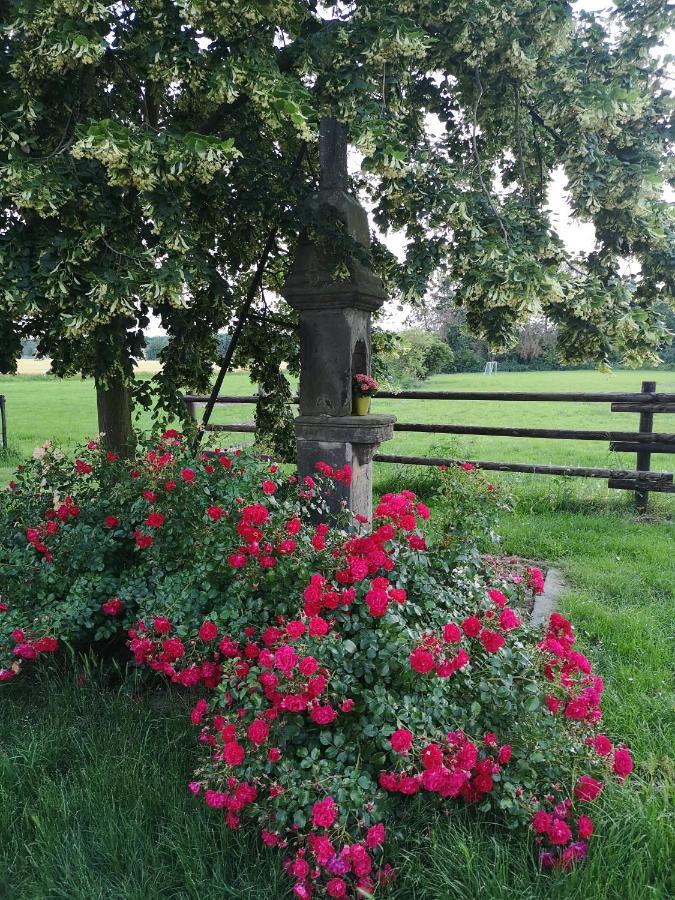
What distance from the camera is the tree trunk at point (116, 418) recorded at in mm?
3877

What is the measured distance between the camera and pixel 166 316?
10.8 ft

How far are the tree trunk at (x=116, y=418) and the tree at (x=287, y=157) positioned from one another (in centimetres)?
1

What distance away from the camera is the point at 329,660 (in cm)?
172

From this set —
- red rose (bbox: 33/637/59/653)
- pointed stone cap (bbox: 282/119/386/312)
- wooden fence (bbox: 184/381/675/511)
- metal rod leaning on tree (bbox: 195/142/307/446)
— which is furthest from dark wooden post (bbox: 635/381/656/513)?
red rose (bbox: 33/637/59/653)

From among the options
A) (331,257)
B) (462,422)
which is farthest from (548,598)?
(462,422)

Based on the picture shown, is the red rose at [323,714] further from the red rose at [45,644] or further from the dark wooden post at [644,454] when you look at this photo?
the dark wooden post at [644,454]

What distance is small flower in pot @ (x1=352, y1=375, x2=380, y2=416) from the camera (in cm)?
357

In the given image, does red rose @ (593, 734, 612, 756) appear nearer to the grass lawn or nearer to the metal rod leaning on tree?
the grass lawn

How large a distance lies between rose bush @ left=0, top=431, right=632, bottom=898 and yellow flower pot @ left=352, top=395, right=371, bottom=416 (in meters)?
1.07

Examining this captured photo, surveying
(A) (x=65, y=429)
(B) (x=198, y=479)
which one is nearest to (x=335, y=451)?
(B) (x=198, y=479)

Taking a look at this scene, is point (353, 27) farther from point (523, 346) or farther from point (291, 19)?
point (523, 346)

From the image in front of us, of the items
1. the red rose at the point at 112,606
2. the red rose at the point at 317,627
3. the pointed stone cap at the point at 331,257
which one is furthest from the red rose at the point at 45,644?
the pointed stone cap at the point at 331,257

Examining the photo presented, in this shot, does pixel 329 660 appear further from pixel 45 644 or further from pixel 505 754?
pixel 45 644

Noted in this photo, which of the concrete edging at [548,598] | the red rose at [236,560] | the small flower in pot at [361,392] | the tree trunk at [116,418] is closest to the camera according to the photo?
Answer: the red rose at [236,560]
